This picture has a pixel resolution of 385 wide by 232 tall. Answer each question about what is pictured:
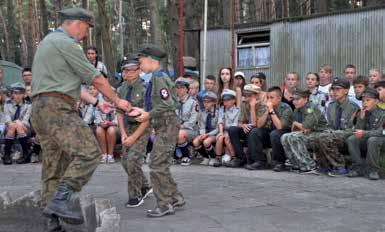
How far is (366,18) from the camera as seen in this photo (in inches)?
791

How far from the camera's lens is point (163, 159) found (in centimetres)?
677

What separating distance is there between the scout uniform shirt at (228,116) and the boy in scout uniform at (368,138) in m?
2.43

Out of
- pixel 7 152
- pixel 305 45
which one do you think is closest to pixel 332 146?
pixel 7 152

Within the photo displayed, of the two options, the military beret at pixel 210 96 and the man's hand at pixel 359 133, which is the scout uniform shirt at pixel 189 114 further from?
the man's hand at pixel 359 133

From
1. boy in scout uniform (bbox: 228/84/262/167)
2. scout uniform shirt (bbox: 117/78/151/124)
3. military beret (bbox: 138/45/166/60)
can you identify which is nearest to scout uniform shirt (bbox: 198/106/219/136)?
boy in scout uniform (bbox: 228/84/262/167)

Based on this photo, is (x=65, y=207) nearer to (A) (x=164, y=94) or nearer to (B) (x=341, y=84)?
(A) (x=164, y=94)

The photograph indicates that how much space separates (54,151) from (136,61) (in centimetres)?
163

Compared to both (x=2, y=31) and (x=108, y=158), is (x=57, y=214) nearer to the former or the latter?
(x=108, y=158)

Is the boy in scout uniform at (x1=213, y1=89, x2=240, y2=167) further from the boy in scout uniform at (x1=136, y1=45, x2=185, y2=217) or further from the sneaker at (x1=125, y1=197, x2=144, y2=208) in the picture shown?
the boy in scout uniform at (x1=136, y1=45, x2=185, y2=217)

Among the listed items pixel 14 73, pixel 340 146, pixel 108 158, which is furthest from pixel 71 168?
pixel 14 73

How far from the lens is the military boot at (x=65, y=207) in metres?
5.65

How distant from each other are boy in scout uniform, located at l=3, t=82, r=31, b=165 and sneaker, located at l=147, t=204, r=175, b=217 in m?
6.23

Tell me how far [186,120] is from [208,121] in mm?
438

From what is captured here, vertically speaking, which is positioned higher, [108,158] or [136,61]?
[136,61]
